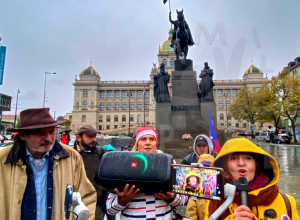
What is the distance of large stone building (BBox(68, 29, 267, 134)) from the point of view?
76.4 metres

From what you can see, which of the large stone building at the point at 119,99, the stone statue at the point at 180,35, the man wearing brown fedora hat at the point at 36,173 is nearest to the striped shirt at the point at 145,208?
the man wearing brown fedora hat at the point at 36,173

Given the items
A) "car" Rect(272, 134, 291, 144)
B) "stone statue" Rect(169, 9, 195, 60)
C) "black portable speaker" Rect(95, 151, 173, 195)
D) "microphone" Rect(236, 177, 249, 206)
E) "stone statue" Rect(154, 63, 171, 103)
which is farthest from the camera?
"car" Rect(272, 134, 291, 144)

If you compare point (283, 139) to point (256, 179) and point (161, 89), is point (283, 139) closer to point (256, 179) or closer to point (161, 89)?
point (161, 89)

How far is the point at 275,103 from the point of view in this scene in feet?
95.6

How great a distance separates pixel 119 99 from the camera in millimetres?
82750

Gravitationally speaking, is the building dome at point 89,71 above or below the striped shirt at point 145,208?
above

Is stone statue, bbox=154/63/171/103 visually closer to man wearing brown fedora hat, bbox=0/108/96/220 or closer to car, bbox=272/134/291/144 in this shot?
man wearing brown fedora hat, bbox=0/108/96/220

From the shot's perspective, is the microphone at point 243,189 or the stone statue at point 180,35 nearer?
the microphone at point 243,189

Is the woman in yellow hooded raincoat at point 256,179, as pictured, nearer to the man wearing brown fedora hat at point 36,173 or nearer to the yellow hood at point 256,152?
the yellow hood at point 256,152

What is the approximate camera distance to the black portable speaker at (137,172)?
1.46m

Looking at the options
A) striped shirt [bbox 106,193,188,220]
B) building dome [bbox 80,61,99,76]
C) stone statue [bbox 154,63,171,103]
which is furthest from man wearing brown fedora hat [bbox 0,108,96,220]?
building dome [bbox 80,61,99,76]

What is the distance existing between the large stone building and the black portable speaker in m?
72.5

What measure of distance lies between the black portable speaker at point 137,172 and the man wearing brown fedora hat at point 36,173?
0.57 metres

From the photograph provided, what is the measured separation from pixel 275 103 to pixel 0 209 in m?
33.2
